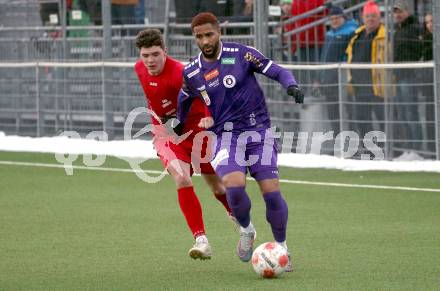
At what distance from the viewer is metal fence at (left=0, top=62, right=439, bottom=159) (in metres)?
17.3

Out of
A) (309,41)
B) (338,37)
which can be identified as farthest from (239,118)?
(309,41)

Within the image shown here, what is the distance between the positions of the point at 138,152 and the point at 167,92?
29.1ft

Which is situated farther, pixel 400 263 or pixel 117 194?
pixel 117 194

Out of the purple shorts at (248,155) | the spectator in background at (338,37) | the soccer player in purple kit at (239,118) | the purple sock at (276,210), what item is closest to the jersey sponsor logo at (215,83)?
the soccer player in purple kit at (239,118)

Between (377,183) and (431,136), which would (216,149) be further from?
(431,136)

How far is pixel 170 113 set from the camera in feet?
36.8

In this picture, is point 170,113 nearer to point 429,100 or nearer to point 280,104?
point 429,100

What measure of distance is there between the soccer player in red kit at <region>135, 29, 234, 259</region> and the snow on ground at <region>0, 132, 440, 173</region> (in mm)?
6206

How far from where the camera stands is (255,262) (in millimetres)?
9359

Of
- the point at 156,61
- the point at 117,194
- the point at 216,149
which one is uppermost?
the point at 156,61

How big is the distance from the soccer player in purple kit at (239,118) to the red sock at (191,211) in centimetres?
61

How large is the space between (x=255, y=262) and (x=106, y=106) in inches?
472

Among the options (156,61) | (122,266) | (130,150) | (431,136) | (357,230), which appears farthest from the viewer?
(130,150)

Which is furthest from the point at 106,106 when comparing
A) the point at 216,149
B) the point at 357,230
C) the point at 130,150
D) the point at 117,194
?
the point at 216,149
